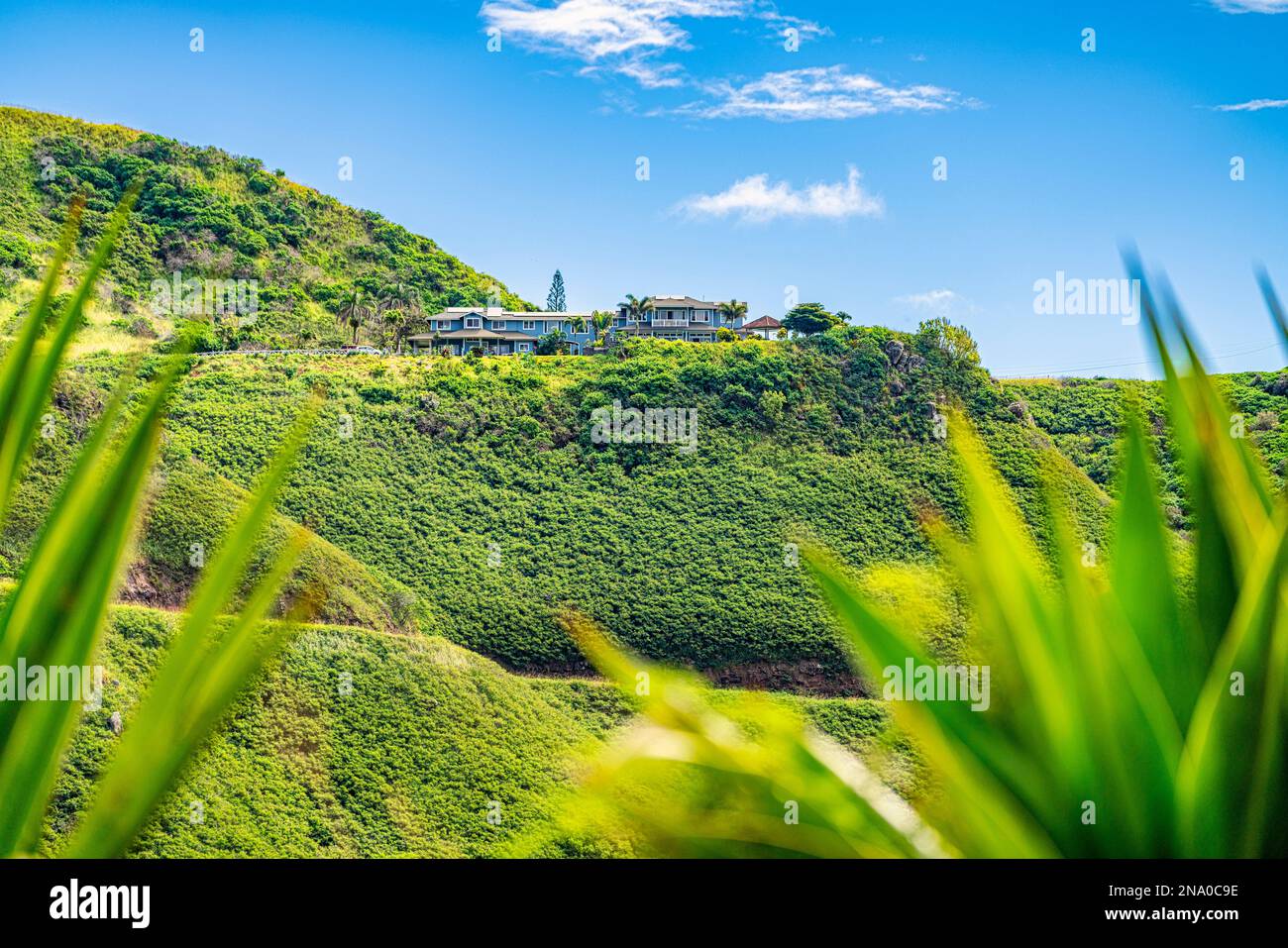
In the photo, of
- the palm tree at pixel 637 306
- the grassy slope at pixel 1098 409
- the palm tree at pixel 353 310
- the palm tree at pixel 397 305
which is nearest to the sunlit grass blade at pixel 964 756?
the grassy slope at pixel 1098 409

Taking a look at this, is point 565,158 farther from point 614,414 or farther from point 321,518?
point 321,518

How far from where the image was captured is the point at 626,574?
17531mm

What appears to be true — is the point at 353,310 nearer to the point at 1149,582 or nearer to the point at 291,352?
the point at 291,352

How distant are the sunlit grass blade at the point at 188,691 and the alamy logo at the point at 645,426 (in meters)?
20.2

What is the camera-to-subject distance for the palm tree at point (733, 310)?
27.7 meters

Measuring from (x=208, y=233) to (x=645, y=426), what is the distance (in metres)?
16.1

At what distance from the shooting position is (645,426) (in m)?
21.8

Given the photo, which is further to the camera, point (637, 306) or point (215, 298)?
point (637, 306)

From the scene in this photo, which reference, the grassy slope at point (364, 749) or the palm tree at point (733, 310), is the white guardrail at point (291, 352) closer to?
the palm tree at point (733, 310)

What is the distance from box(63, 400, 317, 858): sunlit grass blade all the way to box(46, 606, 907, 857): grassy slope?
28.9 feet

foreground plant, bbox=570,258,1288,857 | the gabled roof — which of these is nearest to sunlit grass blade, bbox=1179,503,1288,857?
foreground plant, bbox=570,258,1288,857
